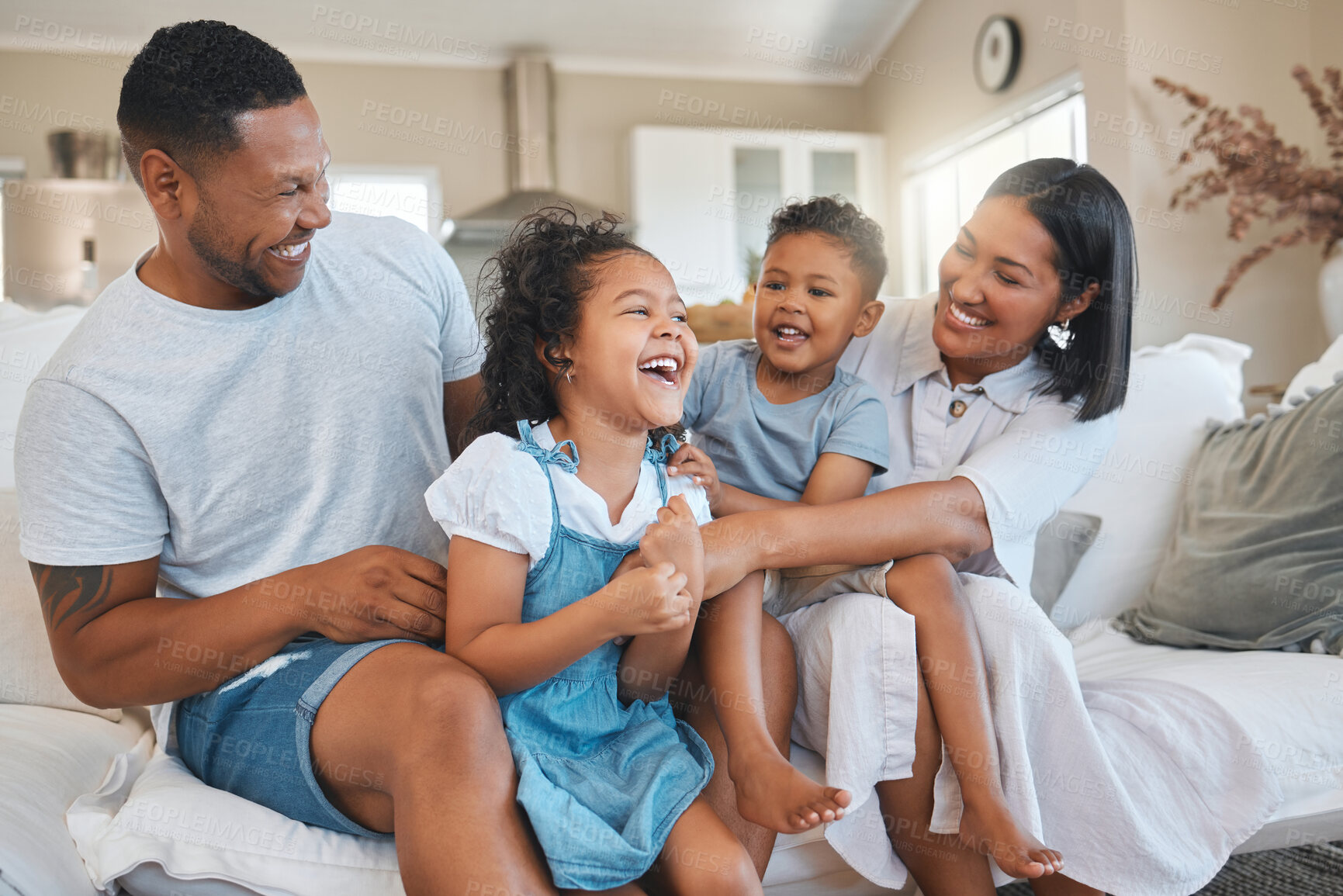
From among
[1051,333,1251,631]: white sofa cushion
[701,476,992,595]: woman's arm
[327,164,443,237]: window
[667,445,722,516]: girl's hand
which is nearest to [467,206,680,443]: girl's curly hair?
[667,445,722,516]: girl's hand

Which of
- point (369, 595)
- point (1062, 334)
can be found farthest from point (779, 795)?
point (1062, 334)

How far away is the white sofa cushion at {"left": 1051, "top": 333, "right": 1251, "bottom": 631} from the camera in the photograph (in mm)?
1742

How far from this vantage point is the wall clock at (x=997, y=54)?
4.76 m

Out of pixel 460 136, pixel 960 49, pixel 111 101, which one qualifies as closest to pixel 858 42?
pixel 960 49

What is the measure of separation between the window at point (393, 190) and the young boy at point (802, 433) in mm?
4692

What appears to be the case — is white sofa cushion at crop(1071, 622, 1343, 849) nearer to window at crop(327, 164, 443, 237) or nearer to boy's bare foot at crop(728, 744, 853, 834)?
boy's bare foot at crop(728, 744, 853, 834)

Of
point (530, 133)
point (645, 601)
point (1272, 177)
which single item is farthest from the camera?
point (530, 133)

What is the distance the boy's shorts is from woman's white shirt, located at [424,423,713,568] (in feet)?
0.85

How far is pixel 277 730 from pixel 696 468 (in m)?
0.58

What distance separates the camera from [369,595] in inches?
42.8

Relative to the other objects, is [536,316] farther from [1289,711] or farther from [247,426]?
[1289,711]

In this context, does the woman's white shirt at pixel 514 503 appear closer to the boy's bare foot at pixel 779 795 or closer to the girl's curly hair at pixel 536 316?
the girl's curly hair at pixel 536 316

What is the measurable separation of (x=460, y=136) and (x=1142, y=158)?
13.1 ft

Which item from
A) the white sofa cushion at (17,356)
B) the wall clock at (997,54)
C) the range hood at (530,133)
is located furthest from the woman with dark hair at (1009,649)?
the range hood at (530,133)
